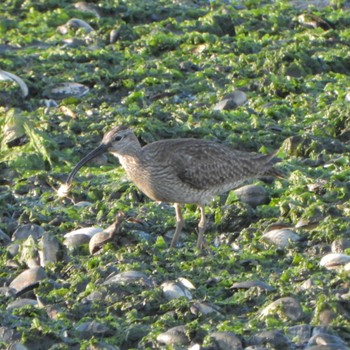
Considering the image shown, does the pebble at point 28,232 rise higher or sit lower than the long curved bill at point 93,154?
lower

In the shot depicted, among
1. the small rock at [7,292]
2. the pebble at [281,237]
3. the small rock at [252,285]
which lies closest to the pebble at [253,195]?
the pebble at [281,237]

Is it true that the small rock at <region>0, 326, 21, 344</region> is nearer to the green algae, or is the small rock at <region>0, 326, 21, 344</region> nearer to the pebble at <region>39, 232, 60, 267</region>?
the green algae

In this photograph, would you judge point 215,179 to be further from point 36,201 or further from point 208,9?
point 208,9

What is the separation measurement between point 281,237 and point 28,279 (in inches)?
77.5

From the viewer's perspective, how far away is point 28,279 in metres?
8.67

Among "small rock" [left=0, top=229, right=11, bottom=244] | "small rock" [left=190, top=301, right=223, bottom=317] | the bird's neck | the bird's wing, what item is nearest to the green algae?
"small rock" [left=190, top=301, right=223, bottom=317]

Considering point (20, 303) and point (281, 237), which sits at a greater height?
point (20, 303)

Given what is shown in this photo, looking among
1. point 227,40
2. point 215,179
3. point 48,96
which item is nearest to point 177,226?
point 215,179

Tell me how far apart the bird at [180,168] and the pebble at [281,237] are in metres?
0.56

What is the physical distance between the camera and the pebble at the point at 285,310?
766 centimetres

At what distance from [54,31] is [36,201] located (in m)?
4.73

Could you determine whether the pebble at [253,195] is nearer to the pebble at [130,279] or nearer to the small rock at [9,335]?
the pebble at [130,279]

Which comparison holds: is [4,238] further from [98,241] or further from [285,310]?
[285,310]

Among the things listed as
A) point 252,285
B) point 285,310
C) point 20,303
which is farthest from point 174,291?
point 20,303
